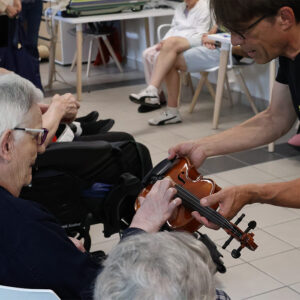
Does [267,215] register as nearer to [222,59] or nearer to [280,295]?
[280,295]

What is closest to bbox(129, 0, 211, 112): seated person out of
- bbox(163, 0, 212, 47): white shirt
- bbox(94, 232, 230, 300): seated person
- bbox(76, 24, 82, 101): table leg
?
bbox(163, 0, 212, 47): white shirt

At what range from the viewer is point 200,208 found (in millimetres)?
1985

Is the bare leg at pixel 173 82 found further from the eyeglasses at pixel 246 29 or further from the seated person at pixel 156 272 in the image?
the seated person at pixel 156 272

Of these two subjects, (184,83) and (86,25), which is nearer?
(184,83)

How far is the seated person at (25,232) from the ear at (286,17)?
0.69 m

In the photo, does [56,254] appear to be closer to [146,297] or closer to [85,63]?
[146,297]

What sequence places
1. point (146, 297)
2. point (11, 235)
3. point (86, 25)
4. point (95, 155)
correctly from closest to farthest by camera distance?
point (146, 297) → point (11, 235) → point (95, 155) → point (86, 25)

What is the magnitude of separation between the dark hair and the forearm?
1.61ft

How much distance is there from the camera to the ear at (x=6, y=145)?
66.9 inches

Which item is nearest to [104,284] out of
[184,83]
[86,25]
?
[184,83]

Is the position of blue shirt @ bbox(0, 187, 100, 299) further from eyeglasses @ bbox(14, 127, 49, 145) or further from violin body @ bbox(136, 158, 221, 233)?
violin body @ bbox(136, 158, 221, 233)

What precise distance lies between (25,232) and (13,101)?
0.40 meters

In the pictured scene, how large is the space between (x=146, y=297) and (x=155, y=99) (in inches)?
176

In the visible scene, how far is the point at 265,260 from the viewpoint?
120 inches
